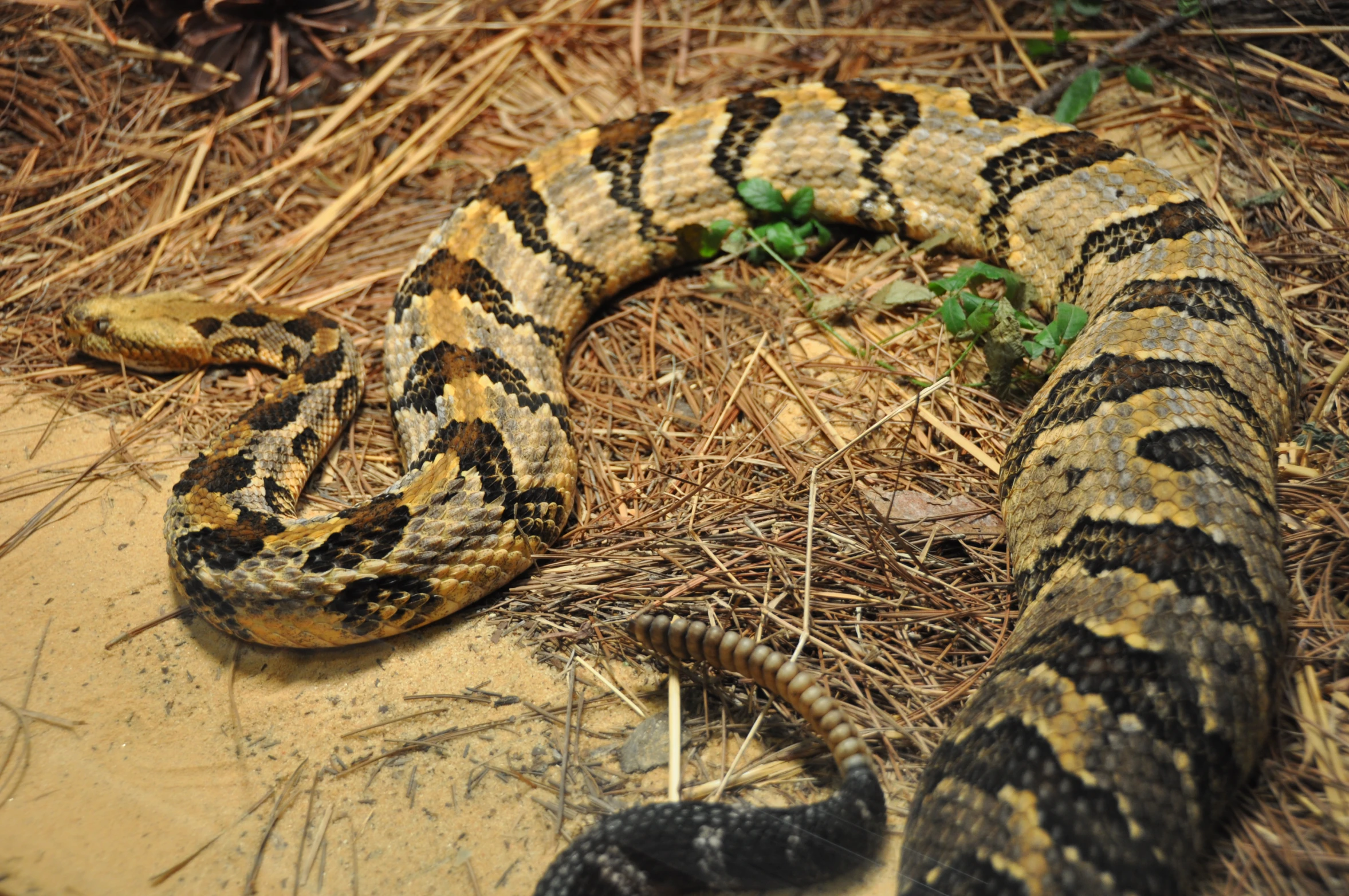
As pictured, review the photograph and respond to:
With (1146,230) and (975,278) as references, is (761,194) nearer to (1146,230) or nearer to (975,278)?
(975,278)

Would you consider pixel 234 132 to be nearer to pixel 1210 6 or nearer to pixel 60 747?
pixel 60 747

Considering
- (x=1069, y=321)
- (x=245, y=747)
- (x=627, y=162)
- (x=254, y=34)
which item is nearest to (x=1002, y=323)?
(x=1069, y=321)

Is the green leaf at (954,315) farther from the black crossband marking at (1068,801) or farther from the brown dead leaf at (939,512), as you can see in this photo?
the black crossband marking at (1068,801)

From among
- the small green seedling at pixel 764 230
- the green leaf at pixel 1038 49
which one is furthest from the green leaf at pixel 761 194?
the green leaf at pixel 1038 49

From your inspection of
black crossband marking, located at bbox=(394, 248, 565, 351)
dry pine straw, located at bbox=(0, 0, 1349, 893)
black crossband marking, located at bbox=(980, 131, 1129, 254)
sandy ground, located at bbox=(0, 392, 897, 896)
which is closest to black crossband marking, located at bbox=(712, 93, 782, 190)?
dry pine straw, located at bbox=(0, 0, 1349, 893)

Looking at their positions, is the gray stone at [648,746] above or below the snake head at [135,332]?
below

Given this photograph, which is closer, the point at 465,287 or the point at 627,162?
the point at 465,287
